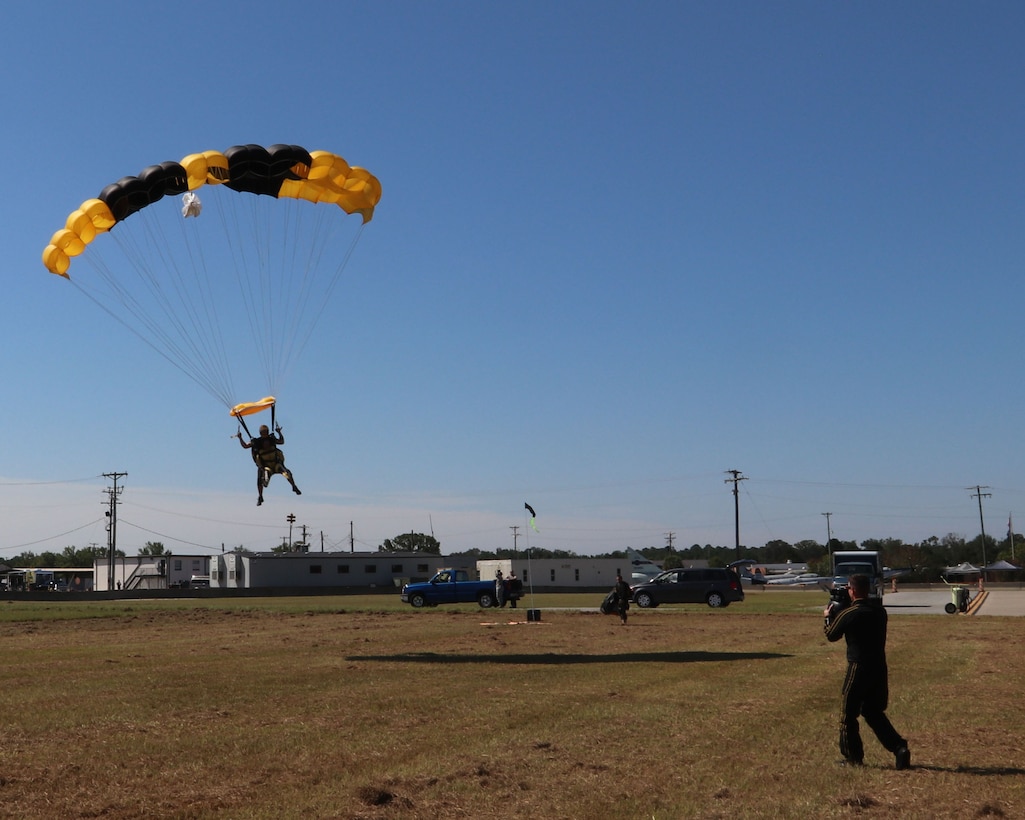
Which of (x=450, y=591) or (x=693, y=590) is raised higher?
(x=450, y=591)

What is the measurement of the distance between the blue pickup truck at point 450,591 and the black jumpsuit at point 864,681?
3479cm

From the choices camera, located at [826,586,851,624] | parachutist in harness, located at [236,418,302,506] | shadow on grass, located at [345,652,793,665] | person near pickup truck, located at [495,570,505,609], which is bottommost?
shadow on grass, located at [345,652,793,665]

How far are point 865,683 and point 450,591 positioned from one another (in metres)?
36.4

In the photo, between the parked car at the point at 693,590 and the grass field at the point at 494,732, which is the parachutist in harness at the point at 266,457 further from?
the parked car at the point at 693,590

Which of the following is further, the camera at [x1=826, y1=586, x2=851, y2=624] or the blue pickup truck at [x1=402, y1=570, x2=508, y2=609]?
the blue pickup truck at [x1=402, y1=570, x2=508, y2=609]

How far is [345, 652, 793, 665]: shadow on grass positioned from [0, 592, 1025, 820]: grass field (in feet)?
0.26

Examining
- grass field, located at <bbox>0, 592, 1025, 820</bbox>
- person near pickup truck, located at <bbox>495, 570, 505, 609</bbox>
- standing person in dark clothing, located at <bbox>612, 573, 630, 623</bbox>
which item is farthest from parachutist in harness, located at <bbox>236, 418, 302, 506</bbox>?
person near pickup truck, located at <bbox>495, 570, 505, 609</bbox>

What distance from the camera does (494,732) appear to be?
10.9 metres

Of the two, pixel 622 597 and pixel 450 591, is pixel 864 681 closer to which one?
pixel 622 597

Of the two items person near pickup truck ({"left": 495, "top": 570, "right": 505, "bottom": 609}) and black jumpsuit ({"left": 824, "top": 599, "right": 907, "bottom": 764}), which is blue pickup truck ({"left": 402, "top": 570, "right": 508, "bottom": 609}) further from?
black jumpsuit ({"left": 824, "top": 599, "right": 907, "bottom": 764})

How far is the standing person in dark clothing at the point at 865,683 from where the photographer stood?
8961mm

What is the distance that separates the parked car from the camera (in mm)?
40906

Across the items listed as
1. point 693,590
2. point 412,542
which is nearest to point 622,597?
point 693,590

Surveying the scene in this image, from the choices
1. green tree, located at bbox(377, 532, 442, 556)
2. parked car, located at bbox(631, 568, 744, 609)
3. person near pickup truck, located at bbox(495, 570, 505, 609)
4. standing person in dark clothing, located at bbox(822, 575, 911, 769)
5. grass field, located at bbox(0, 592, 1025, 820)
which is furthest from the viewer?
green tree, located at bbox(377, 532, 442, 556)
